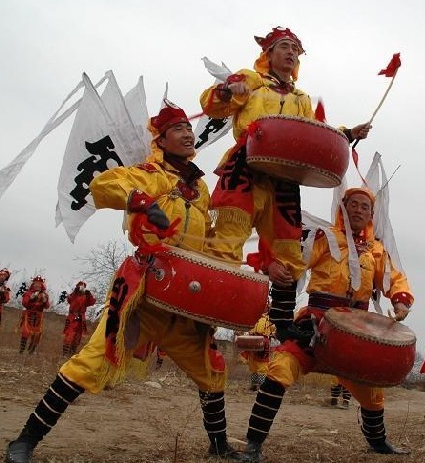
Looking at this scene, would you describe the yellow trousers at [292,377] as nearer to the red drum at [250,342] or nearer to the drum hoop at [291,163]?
the drum hoop at [291,163]

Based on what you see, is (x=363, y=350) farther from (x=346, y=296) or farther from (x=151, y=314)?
(x=151, y=314)

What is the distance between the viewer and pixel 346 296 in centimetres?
460

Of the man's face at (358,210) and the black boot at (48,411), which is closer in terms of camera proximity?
the black boot at (48,411)

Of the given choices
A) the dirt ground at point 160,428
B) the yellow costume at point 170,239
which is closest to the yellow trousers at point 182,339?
the yellow costume at point 170,239

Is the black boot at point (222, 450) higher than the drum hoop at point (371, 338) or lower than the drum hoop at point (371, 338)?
lower

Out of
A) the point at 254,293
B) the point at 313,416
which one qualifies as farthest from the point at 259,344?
the point at 254,293

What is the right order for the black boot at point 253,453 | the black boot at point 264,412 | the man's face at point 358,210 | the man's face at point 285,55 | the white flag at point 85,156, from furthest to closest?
1. the man's face at point 358,210
2. the man's face at point 285,55
3. the white flag at point 85,156
4. the black boot at point 264,412
5. the black boot at point 253,453

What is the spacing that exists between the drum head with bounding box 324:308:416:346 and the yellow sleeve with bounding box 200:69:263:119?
61.2 inches

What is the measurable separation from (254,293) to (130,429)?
2.10 metres

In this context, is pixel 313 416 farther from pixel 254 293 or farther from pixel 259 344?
pixel 254 293

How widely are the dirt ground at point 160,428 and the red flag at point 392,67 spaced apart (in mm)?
2654

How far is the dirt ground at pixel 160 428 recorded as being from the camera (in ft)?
12.7

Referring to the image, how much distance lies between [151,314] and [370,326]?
1.52 metres

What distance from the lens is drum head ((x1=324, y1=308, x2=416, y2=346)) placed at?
3.89 meters
